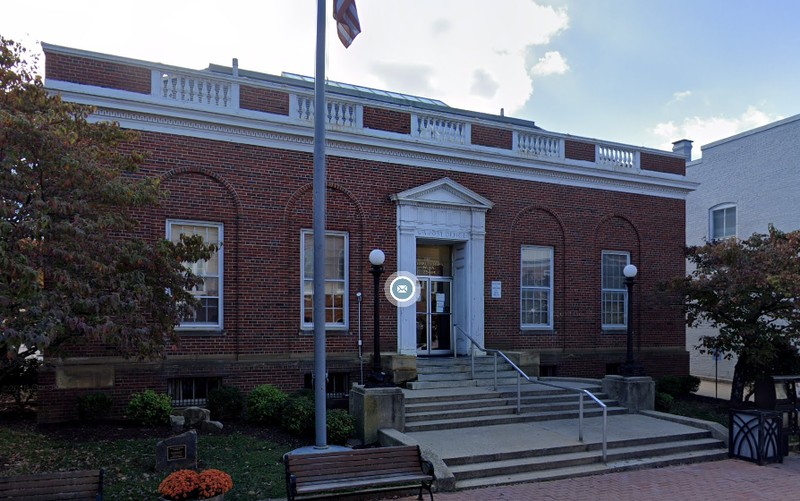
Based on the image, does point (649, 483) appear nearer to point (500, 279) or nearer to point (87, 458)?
point (500, 279)

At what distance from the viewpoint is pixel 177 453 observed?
8.64 m

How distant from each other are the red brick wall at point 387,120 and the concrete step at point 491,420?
716cm

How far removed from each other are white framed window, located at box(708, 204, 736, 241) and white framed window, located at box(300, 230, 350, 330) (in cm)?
1645

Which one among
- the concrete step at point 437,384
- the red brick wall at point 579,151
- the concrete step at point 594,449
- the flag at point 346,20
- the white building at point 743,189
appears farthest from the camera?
the white building at point 743,189

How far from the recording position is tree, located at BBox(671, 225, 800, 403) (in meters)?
13.2

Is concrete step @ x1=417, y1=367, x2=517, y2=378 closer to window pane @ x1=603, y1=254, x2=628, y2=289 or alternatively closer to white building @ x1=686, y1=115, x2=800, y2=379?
window pane @ x1=603, y1=254, x2=628, y2=289

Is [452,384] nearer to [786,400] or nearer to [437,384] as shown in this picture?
[437,384]

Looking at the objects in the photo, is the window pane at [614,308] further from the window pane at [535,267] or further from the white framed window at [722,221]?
the white framed window at [722,221]

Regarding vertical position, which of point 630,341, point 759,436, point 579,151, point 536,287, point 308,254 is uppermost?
point 579,151

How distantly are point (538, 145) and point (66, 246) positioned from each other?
1283cm

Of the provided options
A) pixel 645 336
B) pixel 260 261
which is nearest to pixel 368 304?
pixel 260 261

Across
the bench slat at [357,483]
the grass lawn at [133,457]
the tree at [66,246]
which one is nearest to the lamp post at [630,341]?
the bench slat at [357,483]

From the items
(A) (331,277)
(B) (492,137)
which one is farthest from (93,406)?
(B) (492,137)

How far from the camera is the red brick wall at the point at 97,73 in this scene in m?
11.7
